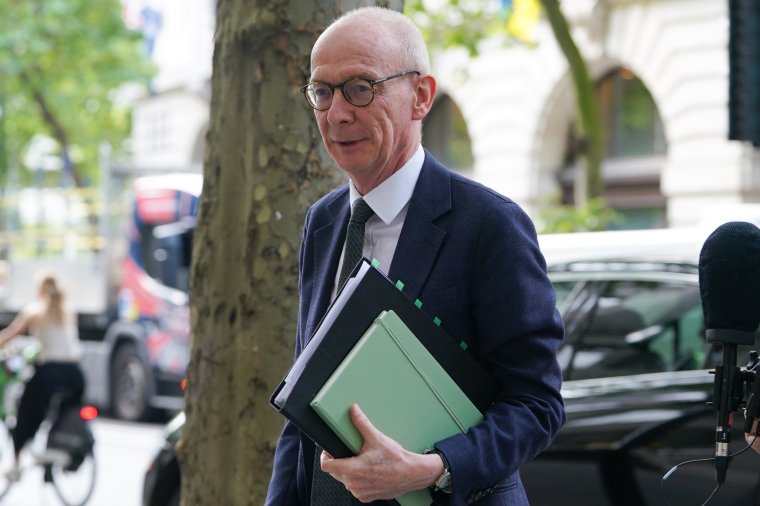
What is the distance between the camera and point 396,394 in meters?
2.17

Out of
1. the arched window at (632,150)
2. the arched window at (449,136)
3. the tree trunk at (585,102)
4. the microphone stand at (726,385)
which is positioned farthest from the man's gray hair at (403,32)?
the arched window at (449,136)

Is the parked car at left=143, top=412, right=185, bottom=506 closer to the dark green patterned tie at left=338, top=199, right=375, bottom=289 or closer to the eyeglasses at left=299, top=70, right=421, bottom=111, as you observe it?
the dark green patterned tie at left=338, top=199, right=375, bottom=289

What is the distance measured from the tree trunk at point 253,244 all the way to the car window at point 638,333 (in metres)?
1.27

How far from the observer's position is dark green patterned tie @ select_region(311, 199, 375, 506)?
2398 mm

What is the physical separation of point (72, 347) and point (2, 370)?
3.17 feet

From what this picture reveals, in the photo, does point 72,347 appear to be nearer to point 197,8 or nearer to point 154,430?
point 154,430

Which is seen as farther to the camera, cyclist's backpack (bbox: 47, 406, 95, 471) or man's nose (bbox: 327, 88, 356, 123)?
cyclist's backpack (bbox: 47, 406, 95, 471)

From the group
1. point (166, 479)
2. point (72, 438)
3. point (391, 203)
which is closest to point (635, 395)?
point (391, 203)

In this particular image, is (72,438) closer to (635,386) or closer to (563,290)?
(563,290)

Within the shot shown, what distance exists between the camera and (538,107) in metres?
20.7

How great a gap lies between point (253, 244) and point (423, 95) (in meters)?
1.68

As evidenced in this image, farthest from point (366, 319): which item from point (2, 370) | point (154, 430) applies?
point (154, 430)

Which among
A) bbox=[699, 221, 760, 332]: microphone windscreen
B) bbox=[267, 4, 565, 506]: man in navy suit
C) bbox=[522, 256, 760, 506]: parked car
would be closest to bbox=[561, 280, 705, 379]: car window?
bbox=[522, 256, 760, 506]: parked car

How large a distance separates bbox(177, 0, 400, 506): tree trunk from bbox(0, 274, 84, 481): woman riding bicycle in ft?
20.6
